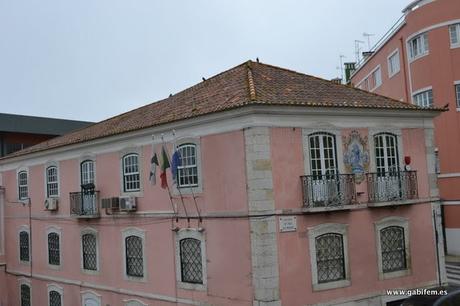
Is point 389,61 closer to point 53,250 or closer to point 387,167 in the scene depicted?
point 387,167

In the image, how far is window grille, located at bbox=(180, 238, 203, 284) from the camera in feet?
55.4

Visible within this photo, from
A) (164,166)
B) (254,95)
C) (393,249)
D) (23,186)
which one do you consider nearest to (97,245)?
(164,166)

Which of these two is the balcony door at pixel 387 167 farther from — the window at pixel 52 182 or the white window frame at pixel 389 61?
the white window frame at pixel 389 61

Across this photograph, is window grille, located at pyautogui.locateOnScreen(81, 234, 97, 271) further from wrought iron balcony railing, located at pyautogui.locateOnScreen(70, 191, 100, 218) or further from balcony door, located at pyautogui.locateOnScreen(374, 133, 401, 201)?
balcony door, located at pyautogui.locateOnScreen(374, 133, 401, 201)

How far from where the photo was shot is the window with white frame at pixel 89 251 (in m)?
21.5

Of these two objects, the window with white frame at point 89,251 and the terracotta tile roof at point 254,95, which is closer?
the terracotta tile roof at point 254,95

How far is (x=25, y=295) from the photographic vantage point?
1058 inches

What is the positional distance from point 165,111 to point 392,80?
2066 cm

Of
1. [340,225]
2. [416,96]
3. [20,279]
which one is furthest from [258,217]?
[416,96]

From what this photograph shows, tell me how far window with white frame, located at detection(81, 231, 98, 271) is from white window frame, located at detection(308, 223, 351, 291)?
31.0 ft

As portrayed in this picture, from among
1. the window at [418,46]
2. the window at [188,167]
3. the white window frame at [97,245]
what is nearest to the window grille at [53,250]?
the white window frame at [97,245]

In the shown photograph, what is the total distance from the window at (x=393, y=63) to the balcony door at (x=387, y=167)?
17489 millimetres

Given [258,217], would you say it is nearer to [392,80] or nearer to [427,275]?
[427,275]

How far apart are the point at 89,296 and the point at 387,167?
498 inches
